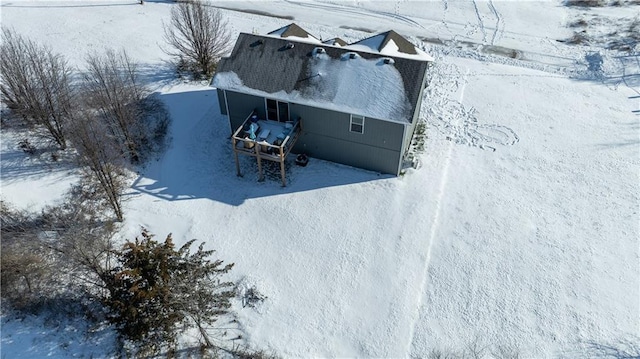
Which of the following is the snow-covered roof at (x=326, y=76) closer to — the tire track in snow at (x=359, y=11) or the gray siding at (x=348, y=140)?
the gray siding at (x=348, y=140)

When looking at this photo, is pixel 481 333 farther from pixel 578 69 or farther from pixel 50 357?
pixel 578 69

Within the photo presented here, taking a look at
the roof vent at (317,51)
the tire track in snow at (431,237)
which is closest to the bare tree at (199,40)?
the roof vent at (317,51)

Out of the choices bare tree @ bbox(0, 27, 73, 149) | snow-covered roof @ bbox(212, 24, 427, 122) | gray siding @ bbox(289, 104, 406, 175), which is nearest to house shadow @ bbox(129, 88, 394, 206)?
gray siding @ bbox(289, 104, 406, 175)

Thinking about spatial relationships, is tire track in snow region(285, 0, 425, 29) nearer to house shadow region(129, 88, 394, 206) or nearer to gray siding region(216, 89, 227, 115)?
gray siding region(216, 89, 227, 115)

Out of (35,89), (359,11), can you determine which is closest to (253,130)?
(35,89)

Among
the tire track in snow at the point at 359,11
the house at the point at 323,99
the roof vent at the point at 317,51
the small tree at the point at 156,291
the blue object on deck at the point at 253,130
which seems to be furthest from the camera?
the tire track in snow at the point at 359,11

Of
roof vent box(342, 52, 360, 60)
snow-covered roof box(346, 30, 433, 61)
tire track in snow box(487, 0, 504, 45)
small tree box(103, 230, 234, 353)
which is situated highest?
roof vent box(342, 52, 360, 60)
